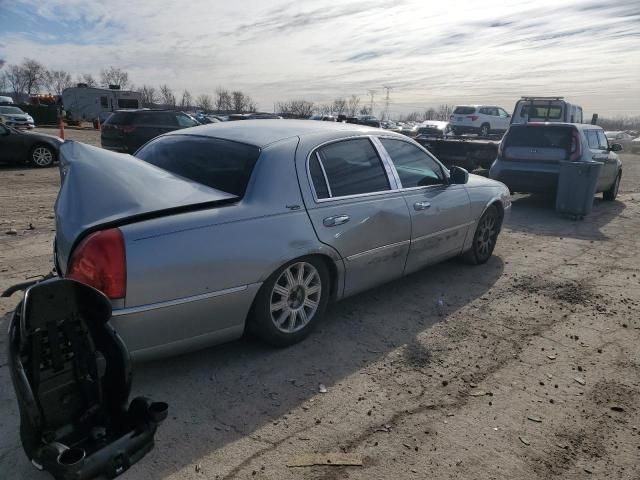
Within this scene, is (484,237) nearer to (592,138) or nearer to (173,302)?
(173,302)

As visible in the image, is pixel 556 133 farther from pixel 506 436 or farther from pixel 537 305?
pixel 506 436

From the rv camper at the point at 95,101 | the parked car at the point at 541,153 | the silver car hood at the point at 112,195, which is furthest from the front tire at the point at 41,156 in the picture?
the rv camper at the point at 95,101

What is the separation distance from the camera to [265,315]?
3160 mm

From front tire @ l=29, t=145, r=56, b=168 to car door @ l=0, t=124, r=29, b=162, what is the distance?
6.6 inches

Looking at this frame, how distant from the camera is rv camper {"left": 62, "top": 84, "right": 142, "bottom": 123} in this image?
3831 cm

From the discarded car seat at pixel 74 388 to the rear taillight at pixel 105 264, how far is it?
34 centimetres

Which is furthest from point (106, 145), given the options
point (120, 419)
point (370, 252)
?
point (120, 419)

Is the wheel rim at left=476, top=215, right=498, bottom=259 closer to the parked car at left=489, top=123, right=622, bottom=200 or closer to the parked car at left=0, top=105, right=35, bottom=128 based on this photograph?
the parked car at left=489, top=123, right=622, bottom=200

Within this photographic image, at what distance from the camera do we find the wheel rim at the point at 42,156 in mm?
12273

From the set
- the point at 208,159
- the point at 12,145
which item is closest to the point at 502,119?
the point at 12,145

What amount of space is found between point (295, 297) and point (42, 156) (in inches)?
463

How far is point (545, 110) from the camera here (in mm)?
16672

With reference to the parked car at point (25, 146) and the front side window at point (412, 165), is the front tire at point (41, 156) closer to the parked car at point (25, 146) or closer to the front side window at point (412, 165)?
the parked car at point (25, 146)

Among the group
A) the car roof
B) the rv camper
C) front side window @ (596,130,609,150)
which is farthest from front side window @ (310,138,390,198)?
the rv camper
